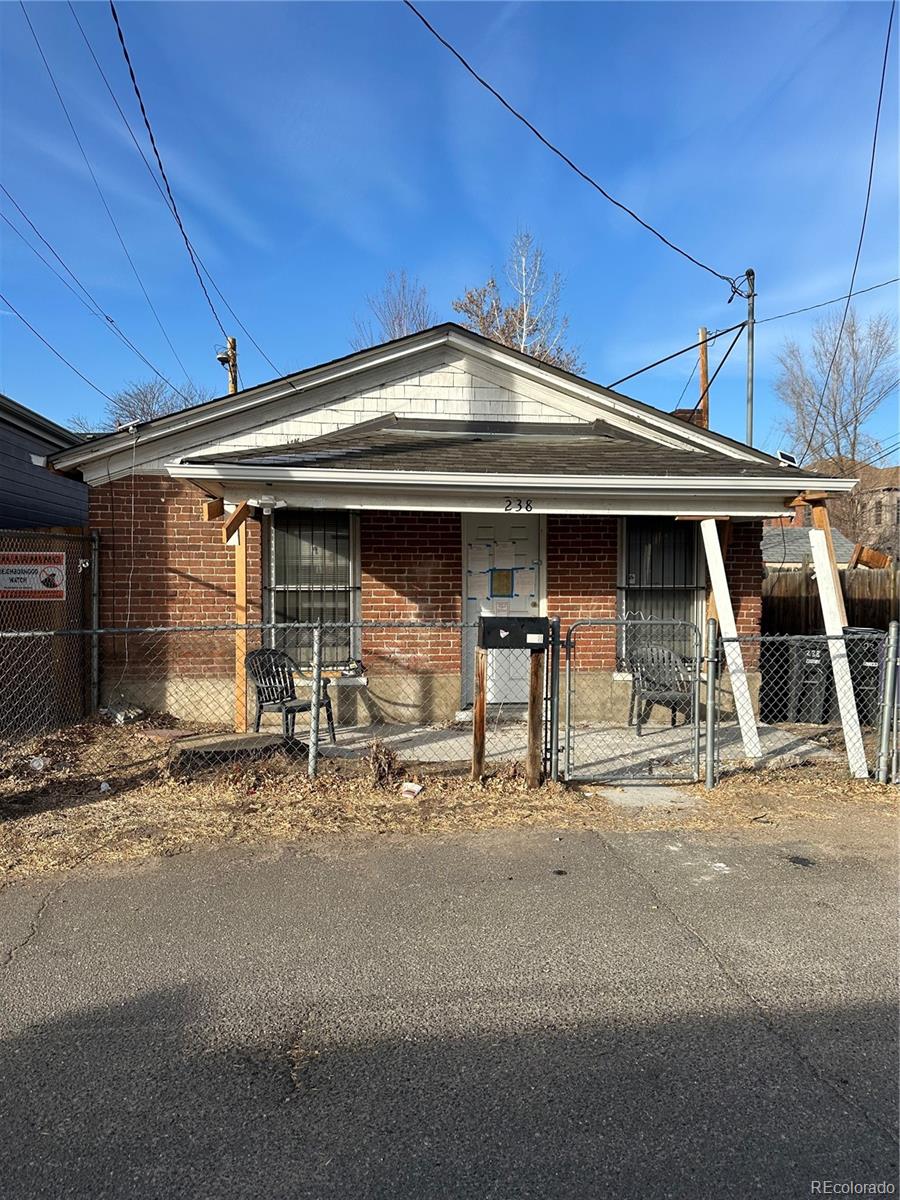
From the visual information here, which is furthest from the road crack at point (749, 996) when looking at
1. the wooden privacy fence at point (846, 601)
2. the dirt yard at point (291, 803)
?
the wooden privacy fence at point (846, 601)

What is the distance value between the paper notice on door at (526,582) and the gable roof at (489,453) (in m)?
1.40

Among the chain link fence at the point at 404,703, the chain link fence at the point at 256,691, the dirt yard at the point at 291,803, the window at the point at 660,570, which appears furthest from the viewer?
the window at the point at 660,570

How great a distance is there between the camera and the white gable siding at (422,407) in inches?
338

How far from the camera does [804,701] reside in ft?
30.1

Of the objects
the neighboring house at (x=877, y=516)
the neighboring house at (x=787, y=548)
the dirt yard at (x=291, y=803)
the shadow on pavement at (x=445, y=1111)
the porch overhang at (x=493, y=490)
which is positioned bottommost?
the shadow on pavement at (x=445, y=1111)

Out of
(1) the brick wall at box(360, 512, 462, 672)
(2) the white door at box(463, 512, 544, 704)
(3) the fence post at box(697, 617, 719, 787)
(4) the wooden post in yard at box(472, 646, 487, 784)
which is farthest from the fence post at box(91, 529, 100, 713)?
(3) the fence post at box(697, 617, 719, 787)

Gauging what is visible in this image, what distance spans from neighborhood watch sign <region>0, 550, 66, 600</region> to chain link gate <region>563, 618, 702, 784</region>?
5.28 metres

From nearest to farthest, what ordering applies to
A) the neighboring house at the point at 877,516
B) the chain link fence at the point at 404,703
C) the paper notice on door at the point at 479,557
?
the chain link fence at the point at 404,703
the paper notice on door at the point at 479,557
the neighboring house at the point at 877,516

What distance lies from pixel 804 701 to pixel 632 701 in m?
2.36

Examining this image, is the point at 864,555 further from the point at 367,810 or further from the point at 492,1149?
the point at 492,1149

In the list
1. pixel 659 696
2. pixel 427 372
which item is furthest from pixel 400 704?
pixel 427 372

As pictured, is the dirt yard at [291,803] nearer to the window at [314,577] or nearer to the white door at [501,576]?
the window at [314,577]

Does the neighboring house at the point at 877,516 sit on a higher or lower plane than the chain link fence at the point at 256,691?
higher

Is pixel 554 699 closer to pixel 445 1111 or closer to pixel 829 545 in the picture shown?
pixel 829 545
